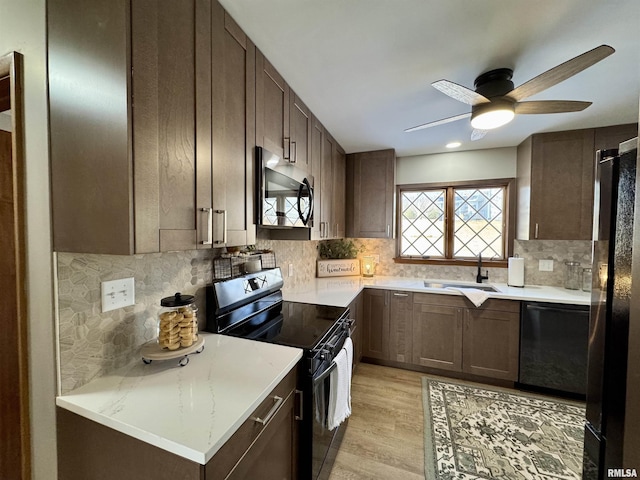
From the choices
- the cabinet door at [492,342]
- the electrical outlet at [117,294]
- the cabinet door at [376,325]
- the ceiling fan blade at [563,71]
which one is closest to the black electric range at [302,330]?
the electrical outlet at [117,294]

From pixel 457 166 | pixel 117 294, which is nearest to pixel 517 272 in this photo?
pixel 457 166

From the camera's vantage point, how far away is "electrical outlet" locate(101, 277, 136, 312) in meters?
1.00

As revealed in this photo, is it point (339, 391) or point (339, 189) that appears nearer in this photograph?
point (339, 391)

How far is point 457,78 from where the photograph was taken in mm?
1618

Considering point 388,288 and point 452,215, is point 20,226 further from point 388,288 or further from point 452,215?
point 452,215

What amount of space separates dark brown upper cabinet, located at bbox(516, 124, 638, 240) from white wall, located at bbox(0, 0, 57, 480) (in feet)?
11.5

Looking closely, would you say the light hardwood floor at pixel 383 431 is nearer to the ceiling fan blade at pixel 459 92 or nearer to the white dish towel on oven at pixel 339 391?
the white dish towel on oven at pixel 339 391

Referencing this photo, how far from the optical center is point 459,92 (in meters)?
1.44

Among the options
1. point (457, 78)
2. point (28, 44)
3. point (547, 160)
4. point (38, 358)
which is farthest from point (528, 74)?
point (38, 358)

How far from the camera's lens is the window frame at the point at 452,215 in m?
2.92

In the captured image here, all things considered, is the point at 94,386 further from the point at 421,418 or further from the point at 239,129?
the point at 421,418

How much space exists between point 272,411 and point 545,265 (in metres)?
3.25

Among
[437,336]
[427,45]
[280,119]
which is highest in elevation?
[427,45]

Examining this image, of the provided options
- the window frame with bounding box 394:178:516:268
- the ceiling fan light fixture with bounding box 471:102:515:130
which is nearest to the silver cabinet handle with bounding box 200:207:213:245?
the ceiling fan light fixture with bounding box 471:102:515:130
